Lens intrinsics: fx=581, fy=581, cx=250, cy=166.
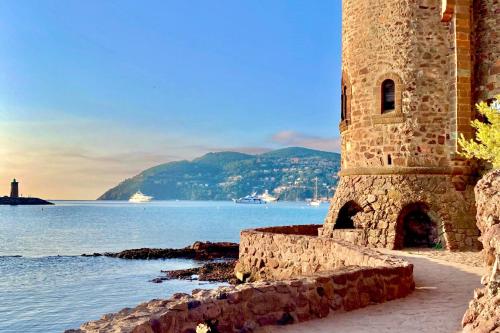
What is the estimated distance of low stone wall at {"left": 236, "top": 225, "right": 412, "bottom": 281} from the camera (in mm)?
11047

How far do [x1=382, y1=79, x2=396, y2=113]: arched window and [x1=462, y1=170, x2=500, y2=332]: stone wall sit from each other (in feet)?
30.7

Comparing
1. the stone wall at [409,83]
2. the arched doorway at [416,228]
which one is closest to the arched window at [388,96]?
the stone wall at [409,83]

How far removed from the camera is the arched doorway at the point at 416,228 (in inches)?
642

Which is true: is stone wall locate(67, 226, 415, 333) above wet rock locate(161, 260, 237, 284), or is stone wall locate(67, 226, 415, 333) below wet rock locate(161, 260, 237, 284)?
above

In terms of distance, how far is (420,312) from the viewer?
7898mm

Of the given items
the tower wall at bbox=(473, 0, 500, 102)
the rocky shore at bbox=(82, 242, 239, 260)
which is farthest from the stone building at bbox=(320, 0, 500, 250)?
the rocky shore at bbox=(82, 242, 239, 260)

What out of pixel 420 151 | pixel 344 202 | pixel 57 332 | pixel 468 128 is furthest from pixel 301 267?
pixel 57 332

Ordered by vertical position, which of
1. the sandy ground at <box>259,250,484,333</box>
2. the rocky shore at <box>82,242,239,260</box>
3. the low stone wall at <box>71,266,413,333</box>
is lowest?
the rocky shore at <box>82,242,239,260</box>

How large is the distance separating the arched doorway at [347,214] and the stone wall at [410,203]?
0.62 metres

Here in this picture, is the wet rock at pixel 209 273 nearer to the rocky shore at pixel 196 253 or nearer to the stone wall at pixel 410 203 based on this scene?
the rocky shore at pixel 196 253

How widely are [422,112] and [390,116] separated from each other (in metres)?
0.89

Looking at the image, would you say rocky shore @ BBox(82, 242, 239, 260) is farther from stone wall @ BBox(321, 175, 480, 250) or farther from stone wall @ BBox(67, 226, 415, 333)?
stone wall @ BBox(67, 226, 415, 333)

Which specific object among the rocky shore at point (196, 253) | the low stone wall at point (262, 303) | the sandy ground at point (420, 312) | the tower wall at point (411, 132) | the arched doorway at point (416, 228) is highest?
the tower wall at point (411, 132)

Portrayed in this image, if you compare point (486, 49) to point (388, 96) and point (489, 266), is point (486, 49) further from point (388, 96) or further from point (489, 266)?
point (489, 266)
